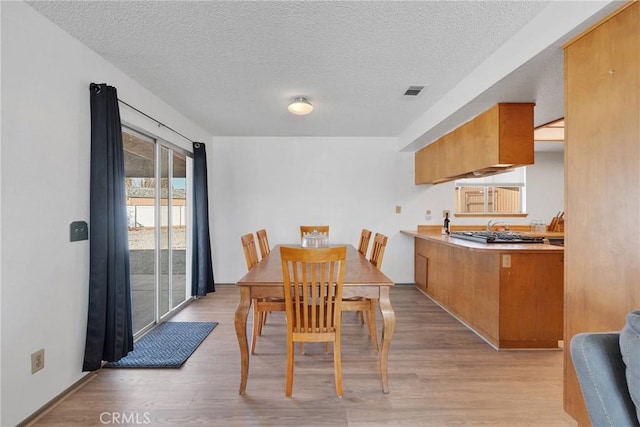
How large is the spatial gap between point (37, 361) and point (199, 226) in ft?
7.90

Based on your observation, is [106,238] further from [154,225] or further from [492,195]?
[492,195]

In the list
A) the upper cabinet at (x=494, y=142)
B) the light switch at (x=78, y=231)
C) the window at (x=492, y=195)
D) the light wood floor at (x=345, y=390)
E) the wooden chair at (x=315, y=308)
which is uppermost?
the upper cabinet at (x=494, y=142)

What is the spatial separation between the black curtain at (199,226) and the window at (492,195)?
3.91 meters

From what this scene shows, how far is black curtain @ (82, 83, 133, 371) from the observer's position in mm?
2117

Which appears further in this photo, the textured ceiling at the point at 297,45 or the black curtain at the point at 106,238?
the black curtain at the point at 106,238

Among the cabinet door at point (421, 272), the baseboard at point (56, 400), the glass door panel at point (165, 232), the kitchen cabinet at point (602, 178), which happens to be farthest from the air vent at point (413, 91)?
the baseboard at point (56, 400)

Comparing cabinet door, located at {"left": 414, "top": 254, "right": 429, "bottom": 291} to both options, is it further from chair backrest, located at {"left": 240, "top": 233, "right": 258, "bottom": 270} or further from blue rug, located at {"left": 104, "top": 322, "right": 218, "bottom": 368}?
blue rug, located at {"left": 104, "top": 322, "right": 218, "bottom": 368}

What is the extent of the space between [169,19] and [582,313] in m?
2.88

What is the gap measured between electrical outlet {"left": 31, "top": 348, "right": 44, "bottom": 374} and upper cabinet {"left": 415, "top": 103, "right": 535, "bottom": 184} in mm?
3656

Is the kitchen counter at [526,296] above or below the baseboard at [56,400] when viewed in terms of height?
above

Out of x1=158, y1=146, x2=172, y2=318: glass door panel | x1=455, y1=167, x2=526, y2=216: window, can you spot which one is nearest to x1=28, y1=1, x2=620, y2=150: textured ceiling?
x1=158, y1=146, x2=172, y2=318: glass door panel

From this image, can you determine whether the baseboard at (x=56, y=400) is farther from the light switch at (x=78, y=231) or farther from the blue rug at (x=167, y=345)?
the light switch at (x=78, y=231)

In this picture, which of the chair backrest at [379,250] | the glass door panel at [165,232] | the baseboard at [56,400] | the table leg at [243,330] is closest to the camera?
the baseboard at [56,400]

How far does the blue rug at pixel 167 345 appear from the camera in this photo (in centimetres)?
236
